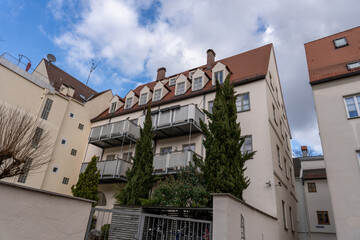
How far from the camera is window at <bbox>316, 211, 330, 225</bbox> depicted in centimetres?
2402

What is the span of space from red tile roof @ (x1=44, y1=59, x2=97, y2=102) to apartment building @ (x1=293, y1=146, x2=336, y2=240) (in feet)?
83.5

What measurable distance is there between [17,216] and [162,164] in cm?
1086

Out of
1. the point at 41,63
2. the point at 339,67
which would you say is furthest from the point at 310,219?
the point at 41,63

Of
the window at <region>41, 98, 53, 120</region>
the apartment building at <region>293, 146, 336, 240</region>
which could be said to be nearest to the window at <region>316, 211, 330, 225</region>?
the apartment building at <region>293, 146, 336, 240</region>

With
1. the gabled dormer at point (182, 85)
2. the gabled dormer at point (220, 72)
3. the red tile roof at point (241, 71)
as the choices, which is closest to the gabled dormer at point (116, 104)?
the red tile roof at point (241, 71)

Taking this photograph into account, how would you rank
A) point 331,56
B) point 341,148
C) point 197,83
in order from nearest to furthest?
point 341,148 < point 331,56 < point 197,83

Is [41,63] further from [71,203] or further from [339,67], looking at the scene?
[339,67]

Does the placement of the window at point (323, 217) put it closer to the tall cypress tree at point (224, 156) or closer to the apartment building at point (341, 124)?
the apartment building at point (341, 124)

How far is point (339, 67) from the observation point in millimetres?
13906

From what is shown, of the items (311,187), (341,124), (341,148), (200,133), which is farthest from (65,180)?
(311,187)

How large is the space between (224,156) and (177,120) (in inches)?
259

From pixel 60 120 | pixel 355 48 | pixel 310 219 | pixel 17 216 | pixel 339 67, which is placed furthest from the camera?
Answer: pixel 310 219

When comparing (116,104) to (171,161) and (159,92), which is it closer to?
(159,92)

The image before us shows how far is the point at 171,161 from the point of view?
51.1ft
